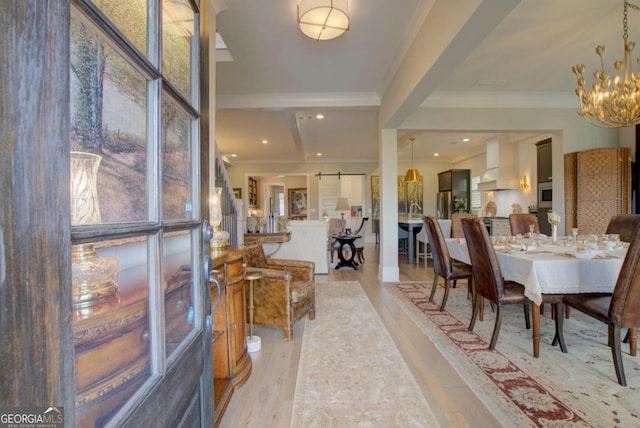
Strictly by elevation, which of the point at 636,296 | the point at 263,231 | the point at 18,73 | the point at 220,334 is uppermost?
the point at 18,73

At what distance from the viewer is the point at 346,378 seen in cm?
200

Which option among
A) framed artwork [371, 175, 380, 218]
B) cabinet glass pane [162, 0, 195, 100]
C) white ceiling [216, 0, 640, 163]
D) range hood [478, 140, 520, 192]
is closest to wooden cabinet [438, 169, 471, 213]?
range hood [478, 140, 520, 192]

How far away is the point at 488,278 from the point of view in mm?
2459

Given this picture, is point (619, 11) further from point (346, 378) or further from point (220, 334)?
point (220, 334)

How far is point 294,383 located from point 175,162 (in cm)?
172

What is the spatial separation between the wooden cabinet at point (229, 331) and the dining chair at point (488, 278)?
191 cm

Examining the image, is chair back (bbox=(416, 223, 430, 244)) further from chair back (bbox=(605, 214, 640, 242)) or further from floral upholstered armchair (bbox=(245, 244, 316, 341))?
floral upholstered armchair (bbox=(245, 244, 316, 341))

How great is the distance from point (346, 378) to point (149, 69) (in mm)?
2039

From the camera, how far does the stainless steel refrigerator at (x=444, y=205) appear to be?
8.94 metres

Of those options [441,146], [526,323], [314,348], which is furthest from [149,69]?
[441,146]

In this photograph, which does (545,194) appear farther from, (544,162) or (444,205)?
(444,205)

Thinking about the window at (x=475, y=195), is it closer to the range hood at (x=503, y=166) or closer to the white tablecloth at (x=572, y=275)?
the range hood at (x=503, y=166)

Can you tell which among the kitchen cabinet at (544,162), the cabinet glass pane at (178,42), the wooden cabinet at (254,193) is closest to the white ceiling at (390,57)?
the kitchen cabinet at (544,162)

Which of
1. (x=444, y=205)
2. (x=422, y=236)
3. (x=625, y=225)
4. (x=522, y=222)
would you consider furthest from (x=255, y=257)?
(x=444, y=205)
